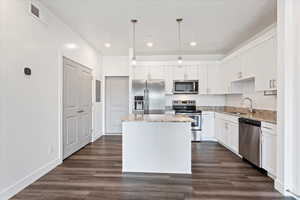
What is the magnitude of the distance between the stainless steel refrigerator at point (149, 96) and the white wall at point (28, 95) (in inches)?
92.1

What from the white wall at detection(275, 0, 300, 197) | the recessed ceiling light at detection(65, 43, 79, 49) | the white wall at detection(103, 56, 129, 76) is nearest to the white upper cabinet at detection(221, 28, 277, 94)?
the white wall at detection(275, 0, 300, 197)

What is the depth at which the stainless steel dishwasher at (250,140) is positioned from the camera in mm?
3502

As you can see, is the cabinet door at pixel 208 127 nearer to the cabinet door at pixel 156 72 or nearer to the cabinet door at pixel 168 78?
the cabinet door at pixel 168 78

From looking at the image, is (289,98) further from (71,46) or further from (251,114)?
(71,46)

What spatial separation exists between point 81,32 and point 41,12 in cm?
136

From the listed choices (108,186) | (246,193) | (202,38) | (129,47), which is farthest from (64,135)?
(202,38)

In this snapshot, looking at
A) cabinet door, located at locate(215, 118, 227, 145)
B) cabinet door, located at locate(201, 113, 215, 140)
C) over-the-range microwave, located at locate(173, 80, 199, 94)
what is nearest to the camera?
cabinet door, located at locate(215, 118, 227, 145)

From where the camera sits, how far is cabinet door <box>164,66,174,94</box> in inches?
246

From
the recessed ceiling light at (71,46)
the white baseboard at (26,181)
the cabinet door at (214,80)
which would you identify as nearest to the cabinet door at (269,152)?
the cabinet door at (214,80)

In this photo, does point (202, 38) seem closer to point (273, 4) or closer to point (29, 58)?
point (273, 4)

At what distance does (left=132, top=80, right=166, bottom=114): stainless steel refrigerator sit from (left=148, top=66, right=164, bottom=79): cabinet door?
0.37 meters

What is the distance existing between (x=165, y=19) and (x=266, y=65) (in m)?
2.04

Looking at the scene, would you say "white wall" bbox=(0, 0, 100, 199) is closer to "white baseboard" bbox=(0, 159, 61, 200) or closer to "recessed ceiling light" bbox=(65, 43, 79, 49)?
"white baseboard" bbox=(0, 159, 61, 200)

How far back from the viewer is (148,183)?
304cm
